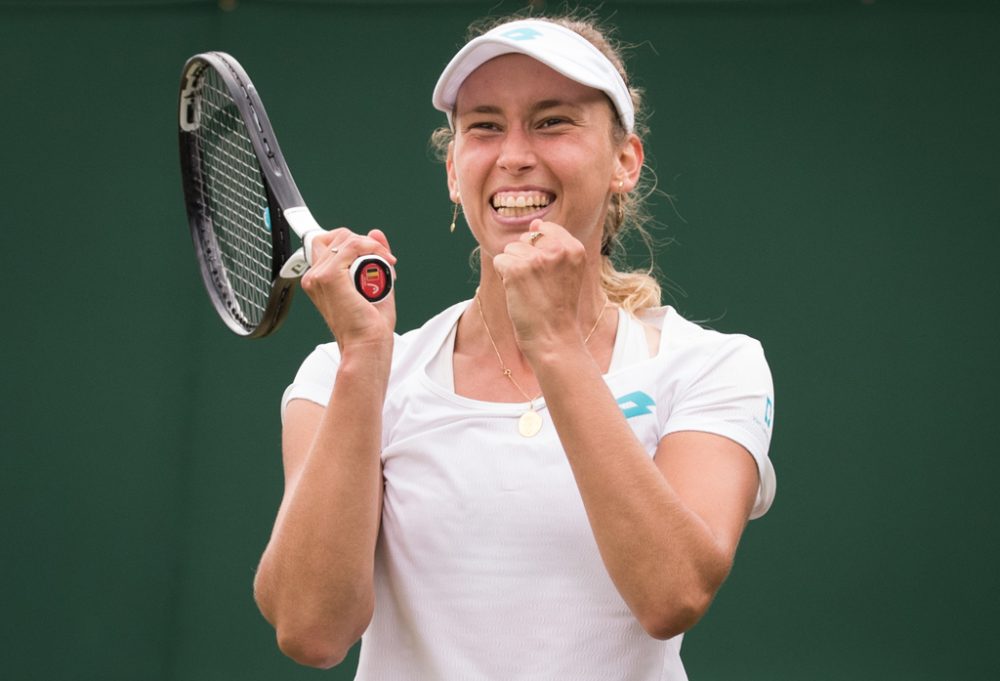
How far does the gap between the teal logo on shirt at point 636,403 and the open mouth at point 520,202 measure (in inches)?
10.5

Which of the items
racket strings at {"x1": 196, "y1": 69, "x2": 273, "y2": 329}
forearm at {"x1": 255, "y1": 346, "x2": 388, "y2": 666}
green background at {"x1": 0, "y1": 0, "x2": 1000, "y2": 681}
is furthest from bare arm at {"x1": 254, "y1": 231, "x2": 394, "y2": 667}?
green background at {"x1": 0, "y1": 0, "x2": 1000, "y2": 681}

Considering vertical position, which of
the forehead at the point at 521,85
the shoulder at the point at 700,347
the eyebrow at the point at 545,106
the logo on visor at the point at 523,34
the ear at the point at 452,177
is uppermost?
the logo on visor at the point at 523,34

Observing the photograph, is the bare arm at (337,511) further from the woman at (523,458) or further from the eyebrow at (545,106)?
the eyebrow at (545,106)

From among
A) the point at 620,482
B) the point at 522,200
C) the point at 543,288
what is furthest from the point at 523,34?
the point at 620,482

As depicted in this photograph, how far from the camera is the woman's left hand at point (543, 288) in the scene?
1.63 metres

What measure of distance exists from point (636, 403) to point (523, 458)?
163 millimetres

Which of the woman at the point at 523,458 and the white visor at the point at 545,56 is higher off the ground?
the white visor at the point at 545,56

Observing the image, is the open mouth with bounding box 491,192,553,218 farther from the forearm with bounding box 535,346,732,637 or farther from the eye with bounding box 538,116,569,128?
the forearm with bounding box 535,346,732,637

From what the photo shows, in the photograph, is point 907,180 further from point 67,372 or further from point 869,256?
point 67,372

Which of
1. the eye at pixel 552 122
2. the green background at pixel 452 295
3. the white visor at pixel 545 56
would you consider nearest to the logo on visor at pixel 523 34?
the white visor at pixel 545 56

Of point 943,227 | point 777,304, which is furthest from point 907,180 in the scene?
A: point 777,304

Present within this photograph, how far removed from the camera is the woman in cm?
159

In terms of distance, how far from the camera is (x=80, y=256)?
3.57 metres

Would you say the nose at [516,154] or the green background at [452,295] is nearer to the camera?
the nose at [516,154]
